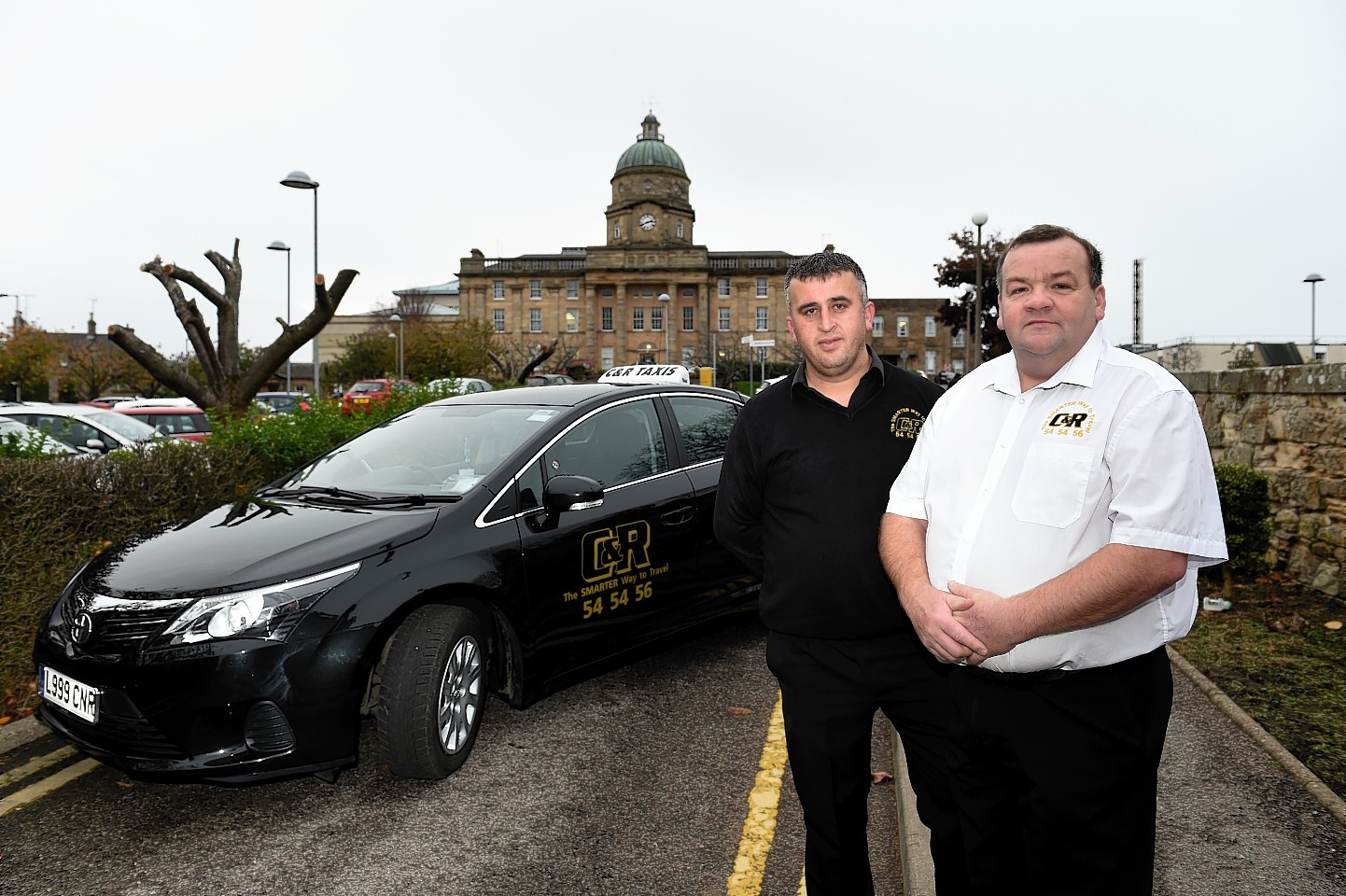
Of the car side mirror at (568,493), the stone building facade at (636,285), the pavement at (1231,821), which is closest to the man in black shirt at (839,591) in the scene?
the pavement at (1231,821)

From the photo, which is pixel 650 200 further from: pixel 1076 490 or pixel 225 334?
pixel 1076 490

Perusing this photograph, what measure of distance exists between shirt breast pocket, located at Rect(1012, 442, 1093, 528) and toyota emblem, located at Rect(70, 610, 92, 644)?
3414 millimetres

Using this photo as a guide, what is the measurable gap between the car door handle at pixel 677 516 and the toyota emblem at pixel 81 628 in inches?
102

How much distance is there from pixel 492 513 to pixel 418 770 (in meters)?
1.13

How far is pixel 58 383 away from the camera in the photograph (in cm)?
4572

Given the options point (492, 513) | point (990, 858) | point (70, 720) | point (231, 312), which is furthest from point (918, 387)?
point (231, 312)

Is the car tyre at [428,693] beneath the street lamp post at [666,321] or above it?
beneath

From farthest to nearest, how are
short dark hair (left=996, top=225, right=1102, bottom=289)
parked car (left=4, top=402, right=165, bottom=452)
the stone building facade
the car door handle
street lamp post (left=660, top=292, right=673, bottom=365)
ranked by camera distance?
the stone building facade → street lamp post (left=660, top=292, right=673, bottom=365) → parked car (left=4, top=402, right=165, bottom=452) → the car door handle → short dark hair (left=996, top=225, right=1102, bottom=289)

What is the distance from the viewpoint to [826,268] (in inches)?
107

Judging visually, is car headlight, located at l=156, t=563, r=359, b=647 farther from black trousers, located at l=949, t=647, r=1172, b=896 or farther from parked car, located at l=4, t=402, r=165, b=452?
parked car, located at l=4, t=402, r=165, b=452

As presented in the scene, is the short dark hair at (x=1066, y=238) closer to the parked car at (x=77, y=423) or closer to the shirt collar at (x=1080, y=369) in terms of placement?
the shirt collar at (x=1080, y=369)

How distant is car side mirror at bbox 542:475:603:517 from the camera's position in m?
4.20

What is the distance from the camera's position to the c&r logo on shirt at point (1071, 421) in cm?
205

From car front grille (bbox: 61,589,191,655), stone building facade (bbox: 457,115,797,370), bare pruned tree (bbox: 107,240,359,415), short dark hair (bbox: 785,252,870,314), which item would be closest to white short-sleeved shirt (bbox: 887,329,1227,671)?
short dark hair (bbox: 785,252,870,314)
